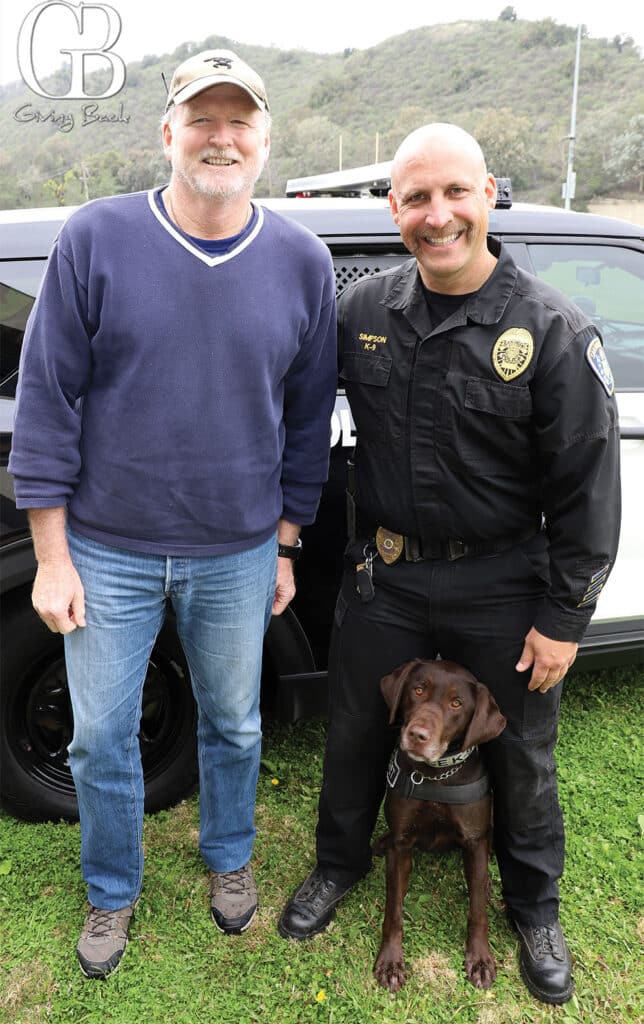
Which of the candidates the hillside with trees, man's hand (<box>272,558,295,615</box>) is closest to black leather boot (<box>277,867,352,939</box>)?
man's hand (<box>272,558,295,615</box>)

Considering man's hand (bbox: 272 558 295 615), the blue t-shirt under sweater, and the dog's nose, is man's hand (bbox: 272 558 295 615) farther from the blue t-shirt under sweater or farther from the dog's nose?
the dog's nose

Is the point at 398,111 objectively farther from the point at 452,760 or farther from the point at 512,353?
the point at 452,760

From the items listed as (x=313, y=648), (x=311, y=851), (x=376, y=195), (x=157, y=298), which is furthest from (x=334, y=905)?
(x=376, y=195)

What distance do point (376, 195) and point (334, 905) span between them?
242 cm

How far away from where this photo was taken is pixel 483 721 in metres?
1.99

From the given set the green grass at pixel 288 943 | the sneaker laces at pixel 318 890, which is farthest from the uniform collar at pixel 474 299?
the green grass at pixel 288 943

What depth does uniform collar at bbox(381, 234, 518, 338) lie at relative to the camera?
6.24 feet

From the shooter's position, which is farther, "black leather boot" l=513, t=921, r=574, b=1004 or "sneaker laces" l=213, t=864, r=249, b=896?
"sneaker laces" l=213, t=864, r=249, b=896

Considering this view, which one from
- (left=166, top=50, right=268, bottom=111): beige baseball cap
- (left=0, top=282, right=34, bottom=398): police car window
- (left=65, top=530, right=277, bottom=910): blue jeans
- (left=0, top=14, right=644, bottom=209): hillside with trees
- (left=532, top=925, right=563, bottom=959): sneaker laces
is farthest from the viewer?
(left=0, top=14, right=644, bottom=209): hillside with trees

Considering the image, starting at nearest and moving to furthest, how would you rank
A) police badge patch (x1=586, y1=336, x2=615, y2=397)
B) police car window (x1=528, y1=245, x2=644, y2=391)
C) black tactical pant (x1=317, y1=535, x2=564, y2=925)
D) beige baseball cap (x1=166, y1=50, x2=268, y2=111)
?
beige baseball cap (x1=166, y1=50, x2=268, y2=111) → police badge patch (x1=586, y1=336, x2=615, y2=397) → black tactical pant (x1=317, y1=535, x2=564, y2=925) → police car window (x1=528, y1=245, x2=644, y2=391)

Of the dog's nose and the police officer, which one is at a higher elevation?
the police officer

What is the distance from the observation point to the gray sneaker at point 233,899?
7.50 feet

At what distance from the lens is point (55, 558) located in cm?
187

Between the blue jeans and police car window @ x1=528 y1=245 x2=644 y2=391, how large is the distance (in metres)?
1.44
